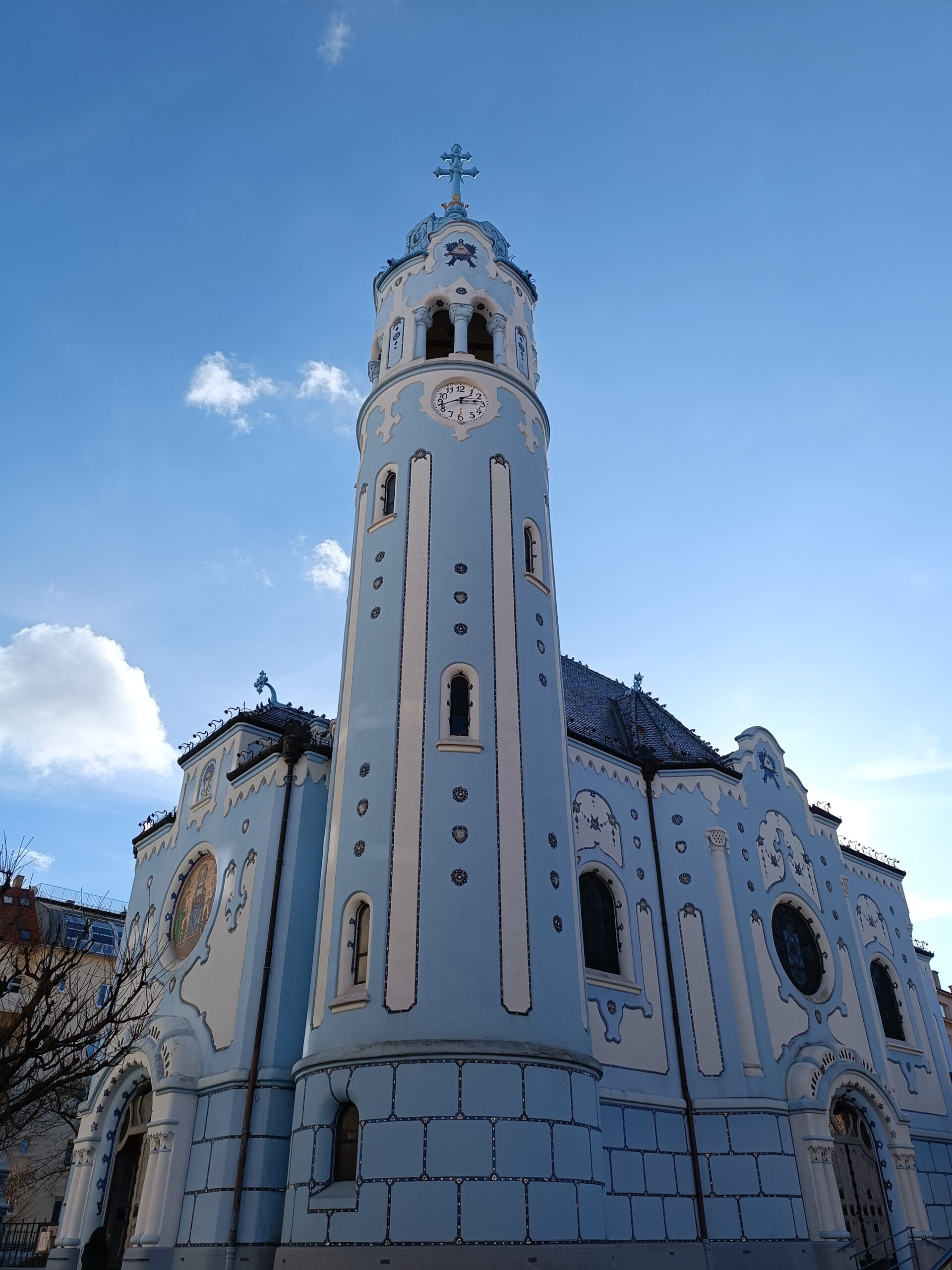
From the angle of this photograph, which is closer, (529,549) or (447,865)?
(447,865)

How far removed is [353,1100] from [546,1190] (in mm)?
3316

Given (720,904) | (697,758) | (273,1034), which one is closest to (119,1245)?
(273,1034)

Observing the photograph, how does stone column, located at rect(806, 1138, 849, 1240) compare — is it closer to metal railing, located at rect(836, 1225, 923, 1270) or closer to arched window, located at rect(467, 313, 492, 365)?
metal railing, located at rect(836, 1225, 923, 1270)

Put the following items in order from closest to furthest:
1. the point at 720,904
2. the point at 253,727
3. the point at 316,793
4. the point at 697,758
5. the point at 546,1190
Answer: the point at 546,1190 < the point at 316,793 < the point at 720,904 < the point at 253,727 < the point at 697,758

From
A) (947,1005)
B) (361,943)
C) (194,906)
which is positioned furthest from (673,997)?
(947,1005)

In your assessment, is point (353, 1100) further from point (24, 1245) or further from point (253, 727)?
point (24, 1245)

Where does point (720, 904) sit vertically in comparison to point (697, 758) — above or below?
below

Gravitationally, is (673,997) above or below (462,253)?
below

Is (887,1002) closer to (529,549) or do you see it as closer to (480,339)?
(529,549)

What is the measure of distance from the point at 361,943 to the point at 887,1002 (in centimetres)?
2024

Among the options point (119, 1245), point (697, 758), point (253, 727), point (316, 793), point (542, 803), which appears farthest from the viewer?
point (697, 758)

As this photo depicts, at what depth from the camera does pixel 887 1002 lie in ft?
98.6

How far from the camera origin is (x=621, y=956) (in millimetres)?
22156

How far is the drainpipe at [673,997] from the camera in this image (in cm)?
1994
